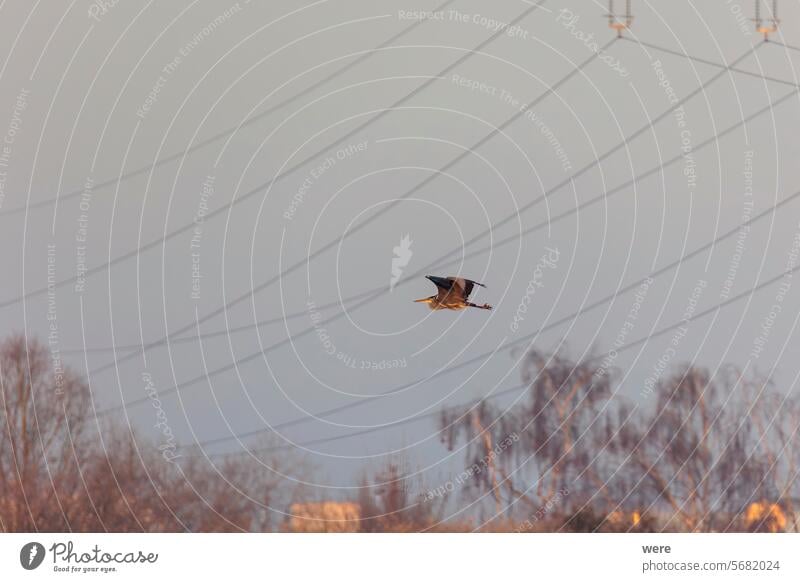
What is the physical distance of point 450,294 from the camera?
19016mm

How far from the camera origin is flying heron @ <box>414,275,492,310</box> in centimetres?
1892

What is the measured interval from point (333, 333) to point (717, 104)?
5.13 meters

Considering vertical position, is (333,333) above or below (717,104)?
below
